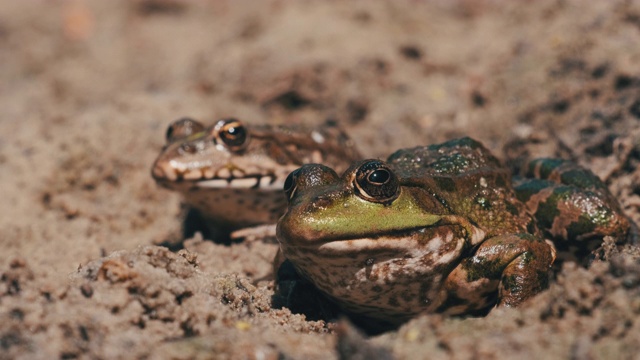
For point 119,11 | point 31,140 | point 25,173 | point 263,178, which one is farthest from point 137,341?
point 119,11

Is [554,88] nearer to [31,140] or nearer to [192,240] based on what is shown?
[192,240]

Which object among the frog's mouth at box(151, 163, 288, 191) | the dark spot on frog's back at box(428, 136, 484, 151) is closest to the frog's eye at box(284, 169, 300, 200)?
the dark spot on frog's back at box(428, 136, 484, 151)

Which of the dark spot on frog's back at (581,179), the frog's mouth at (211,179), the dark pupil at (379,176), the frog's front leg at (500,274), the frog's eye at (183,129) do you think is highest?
the dark pupil at (379,176)

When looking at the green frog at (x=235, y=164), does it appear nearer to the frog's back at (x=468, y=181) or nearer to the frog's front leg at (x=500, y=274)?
the frog's back at (x=468, y=181)

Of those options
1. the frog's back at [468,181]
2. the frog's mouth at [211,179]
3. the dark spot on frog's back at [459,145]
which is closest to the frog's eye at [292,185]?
the frog's back at [468,181]

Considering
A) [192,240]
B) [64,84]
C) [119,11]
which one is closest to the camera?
[192,240]

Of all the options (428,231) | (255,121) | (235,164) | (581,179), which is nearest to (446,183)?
(428,231)

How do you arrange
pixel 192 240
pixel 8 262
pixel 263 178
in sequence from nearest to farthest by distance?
1. pixel 8 262
2. pixel 192 240
3. pixel 263 178
